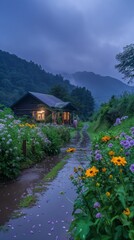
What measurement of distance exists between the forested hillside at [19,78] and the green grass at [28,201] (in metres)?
41.1

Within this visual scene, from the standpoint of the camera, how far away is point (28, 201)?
15.9 ft

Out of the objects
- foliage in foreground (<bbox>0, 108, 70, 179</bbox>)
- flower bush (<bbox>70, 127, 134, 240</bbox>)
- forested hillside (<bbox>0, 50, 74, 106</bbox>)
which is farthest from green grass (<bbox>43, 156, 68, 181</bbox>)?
forested hillside (<bbox>0, 50, 74, 106</bbox>)

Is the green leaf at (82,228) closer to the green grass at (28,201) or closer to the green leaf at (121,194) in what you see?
the green leaf at (121,194)

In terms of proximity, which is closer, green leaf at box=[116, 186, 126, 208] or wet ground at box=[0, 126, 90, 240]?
green leaf at box=[116, 186, 126, 208]

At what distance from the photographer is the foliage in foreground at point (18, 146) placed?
6.39m

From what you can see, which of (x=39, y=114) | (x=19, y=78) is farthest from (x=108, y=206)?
(x=19, y=78)

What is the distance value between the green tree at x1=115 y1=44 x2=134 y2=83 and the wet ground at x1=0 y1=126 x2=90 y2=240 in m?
35.3

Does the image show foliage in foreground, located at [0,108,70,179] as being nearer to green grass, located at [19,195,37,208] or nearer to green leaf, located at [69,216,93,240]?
green grass, located at [19,195,37,208]

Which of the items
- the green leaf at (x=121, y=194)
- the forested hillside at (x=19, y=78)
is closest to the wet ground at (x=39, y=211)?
the green leaf at (x=121, y=194)

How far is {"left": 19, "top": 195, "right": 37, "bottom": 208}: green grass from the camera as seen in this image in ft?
15.4

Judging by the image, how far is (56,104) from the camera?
33.5 m

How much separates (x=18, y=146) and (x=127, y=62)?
115ft

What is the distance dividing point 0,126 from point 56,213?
2984 millimetres

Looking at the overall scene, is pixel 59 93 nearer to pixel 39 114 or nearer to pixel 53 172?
pixel 39 114
